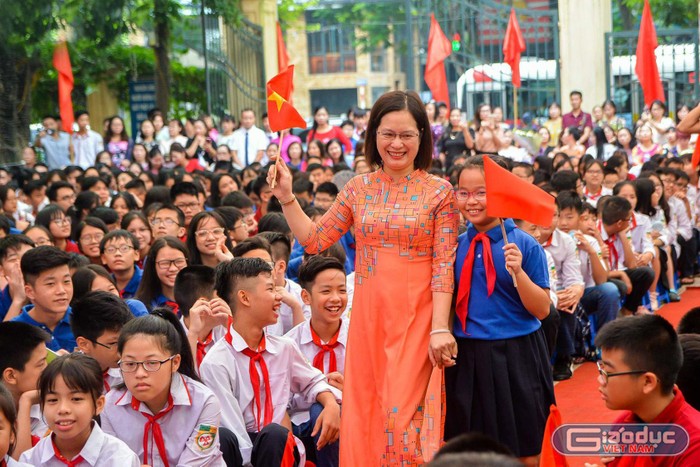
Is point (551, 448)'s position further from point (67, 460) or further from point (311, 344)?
point (67, 460)

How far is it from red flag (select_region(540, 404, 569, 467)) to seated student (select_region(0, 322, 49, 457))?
174 centimetres

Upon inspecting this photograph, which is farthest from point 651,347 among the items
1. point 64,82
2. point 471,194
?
point 64,82

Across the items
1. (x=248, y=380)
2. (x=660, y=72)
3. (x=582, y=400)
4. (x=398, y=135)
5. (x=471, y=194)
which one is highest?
(x=660, y=72)

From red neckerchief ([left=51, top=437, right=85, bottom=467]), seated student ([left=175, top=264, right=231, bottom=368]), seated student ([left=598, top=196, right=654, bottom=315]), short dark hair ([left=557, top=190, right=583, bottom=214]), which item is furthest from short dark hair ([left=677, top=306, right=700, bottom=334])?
seated student ([left=598, top=196, right=654, bottom=315])

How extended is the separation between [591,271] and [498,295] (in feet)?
10.7

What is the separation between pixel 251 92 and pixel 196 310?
12.1m

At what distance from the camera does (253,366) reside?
397 centimetres

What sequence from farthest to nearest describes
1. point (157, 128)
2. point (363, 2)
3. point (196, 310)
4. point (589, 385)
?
point (363, 2) → point (157, 128) → point (589, 385) → point (196, 310)

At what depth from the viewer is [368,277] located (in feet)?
11.5

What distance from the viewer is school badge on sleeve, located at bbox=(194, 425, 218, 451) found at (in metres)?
3.58

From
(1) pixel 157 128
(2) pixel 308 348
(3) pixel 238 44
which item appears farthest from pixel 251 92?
(2) pixel 308 348

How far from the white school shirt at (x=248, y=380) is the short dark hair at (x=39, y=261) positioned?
1139 mm

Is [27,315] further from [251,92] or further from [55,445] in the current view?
A: [251,92]

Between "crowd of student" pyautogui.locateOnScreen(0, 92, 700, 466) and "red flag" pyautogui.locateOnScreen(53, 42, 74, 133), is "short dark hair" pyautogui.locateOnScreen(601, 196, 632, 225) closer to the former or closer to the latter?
"crowd of student" pyautogui.locateOnScreen(0, 92, 700, 466)
